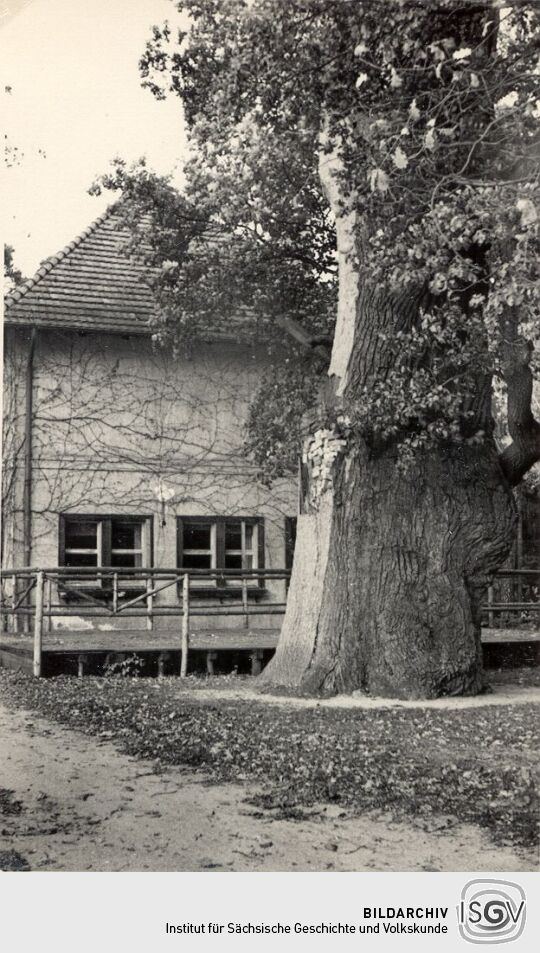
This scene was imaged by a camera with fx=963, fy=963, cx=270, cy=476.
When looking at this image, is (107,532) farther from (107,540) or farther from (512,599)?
(512,599)

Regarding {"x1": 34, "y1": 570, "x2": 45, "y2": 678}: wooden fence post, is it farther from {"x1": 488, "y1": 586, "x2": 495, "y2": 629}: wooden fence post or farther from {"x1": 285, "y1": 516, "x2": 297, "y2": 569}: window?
{"x1": 488, "y1": 586, "x2": 495, "y2": 629}: wooden fence post

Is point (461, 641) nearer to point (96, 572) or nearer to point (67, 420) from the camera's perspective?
point (96, 572)

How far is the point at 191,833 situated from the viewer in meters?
4.57

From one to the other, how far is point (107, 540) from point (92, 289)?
6.98 feet

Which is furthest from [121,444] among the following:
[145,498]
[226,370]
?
[226,370]

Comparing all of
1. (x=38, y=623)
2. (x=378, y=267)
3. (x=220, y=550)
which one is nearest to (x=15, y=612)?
(x=38, y=623)

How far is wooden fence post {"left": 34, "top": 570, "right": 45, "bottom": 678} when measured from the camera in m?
8.74

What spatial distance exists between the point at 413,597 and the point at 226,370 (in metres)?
2.63

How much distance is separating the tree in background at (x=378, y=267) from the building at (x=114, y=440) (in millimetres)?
521

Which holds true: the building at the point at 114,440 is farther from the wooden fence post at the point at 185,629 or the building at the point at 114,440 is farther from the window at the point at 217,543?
the wooden fence post at the point at 185,629

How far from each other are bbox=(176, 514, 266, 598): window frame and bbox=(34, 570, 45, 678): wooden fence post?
1403mm

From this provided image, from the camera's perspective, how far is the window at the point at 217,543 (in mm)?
7680

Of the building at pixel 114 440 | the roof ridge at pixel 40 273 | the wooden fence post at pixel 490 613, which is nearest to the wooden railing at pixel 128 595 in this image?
the building at pixel 114 440
